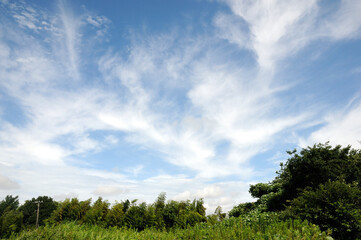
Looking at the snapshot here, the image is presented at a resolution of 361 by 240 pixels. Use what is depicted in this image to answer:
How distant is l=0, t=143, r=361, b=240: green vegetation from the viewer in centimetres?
965

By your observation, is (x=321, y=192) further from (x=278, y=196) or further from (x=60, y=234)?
(x=60, y=234)

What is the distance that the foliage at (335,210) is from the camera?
404 inches

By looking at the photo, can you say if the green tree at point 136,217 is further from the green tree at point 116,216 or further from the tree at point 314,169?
the tree at point 314,169

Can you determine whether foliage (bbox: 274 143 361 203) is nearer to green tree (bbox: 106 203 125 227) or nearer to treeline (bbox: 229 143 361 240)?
treeline (bbox: 229 143 361 240)

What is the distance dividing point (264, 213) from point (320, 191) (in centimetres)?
428

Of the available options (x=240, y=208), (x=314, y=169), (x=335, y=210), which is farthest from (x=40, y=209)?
(x=335, y=210)

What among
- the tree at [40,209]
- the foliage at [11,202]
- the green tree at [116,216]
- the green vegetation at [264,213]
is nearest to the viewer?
the green vegetation at [264,213]

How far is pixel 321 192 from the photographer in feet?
37.4

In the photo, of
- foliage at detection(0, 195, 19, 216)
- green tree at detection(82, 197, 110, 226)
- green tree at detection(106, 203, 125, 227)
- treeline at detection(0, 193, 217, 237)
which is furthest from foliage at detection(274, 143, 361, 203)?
foliage at detection(0, 195, 19, 216)

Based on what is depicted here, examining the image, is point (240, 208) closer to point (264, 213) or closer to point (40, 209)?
point (264, 213)

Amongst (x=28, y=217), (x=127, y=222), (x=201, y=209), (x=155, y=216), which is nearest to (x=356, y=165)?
(x=201, y=209)

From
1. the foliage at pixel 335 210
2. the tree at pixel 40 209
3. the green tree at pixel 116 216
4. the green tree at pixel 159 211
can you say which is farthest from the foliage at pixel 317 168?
the tree at pixel 40 209

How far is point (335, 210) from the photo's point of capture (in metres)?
10.5

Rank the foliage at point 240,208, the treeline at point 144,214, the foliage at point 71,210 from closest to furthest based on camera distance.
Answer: the treeline at point 144,214 < the foliage at point 71,210 < the foliage at point 240,208
